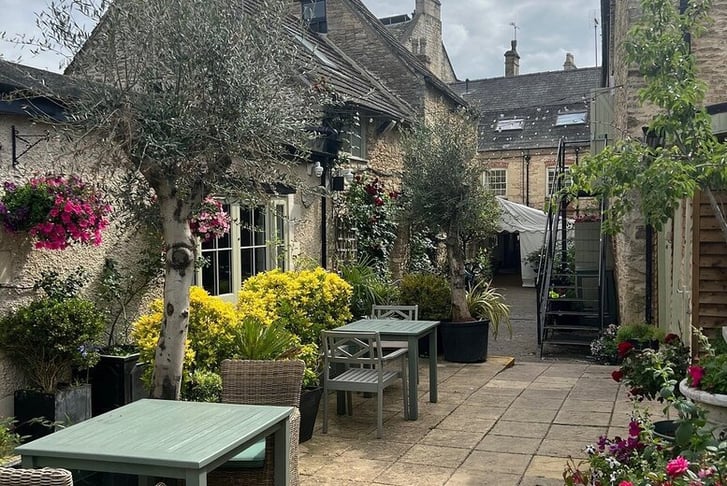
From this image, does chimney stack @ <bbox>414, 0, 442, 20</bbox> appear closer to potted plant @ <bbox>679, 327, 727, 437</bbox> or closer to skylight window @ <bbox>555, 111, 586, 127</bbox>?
skylight window @ <bbox>555, 111, 586, 127</bbox>

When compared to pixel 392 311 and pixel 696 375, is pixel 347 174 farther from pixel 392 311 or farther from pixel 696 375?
pixel 696 375

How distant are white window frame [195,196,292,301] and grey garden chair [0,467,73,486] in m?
4.62

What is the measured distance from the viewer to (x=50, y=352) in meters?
4.93

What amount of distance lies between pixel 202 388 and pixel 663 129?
3.84m

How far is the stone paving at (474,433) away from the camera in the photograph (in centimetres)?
489

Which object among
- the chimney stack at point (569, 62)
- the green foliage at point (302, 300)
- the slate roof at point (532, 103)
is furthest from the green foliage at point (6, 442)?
the chimney stack at point (569, 62)

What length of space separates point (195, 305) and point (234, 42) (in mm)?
2419

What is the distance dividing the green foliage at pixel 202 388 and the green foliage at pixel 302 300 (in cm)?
145

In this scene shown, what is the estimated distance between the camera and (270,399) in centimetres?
425

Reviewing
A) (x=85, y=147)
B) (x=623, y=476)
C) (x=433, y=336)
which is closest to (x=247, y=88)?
(x=85, y=147)

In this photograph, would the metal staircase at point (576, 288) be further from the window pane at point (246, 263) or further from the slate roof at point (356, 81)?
the window pane at point (246, 263)

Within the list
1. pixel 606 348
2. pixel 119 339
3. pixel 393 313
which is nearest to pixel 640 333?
pixel 606 348

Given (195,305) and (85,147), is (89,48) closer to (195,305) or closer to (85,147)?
(85,147)

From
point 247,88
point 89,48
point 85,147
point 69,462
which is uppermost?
point 89,48
